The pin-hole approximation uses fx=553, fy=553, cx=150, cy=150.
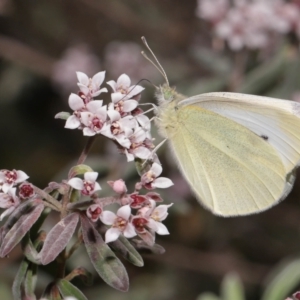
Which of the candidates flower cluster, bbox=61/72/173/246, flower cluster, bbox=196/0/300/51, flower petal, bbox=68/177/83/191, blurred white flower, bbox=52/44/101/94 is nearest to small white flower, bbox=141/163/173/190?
flower cluster, bbox=61/72/173/246

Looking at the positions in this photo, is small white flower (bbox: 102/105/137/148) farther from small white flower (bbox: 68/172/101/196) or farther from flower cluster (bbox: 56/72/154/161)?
small white flower (bbox: 68/172/101/196)

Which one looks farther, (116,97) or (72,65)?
(72,65)

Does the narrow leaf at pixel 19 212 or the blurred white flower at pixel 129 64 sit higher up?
the blurred white flower at pixel 129 64

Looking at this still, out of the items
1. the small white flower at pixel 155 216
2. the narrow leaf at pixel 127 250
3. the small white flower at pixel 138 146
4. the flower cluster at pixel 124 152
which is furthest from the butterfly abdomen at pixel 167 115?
the narrow leaf at pixel 127 250

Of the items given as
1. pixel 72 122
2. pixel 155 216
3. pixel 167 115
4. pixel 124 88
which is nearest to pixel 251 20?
pixel 167 115

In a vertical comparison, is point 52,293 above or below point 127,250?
below

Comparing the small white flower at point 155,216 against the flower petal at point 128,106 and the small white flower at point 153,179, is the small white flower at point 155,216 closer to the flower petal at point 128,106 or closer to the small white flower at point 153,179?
the small white flower at point 153,179

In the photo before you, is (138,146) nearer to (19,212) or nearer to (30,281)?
(19,212)
